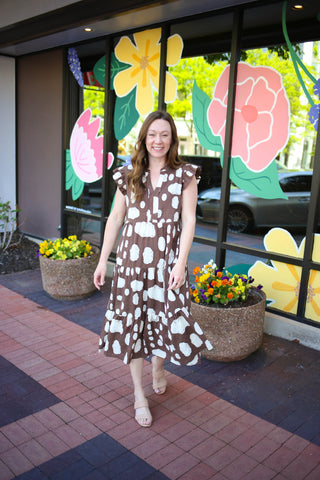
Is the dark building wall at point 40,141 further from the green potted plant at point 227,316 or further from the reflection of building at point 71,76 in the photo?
the green potted plant at point 227,316

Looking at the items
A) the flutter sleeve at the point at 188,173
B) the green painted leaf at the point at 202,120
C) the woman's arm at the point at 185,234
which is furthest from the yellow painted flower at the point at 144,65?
the woman's arm at the point at 185,234

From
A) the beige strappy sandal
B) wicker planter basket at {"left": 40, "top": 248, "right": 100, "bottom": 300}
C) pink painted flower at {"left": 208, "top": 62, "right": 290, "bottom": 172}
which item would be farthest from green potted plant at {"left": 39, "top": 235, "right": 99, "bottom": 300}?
the beige strappy sandal

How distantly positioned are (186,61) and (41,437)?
381cm

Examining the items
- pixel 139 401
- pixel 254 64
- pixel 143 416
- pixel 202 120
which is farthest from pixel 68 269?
pixel 254 64

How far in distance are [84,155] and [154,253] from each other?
366 cm

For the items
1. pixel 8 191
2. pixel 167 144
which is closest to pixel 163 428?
pixel 167 144

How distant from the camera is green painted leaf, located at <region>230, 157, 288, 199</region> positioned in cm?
416

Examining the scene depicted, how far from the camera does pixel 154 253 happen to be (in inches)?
107

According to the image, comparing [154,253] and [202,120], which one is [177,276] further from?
[202,120]

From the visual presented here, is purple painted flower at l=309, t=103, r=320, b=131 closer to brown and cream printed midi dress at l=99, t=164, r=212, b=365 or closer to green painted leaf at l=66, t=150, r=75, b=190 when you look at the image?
brown and cream printed midi dress at l=99, t=164, r=212, b=365

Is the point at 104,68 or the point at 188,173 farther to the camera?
the point at 104,68

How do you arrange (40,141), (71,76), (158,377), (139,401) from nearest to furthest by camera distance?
(139,401), (158,377), (71,76), (40,141)

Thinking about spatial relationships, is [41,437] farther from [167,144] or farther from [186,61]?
[186,61]

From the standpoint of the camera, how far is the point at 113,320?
2852 millimetres
